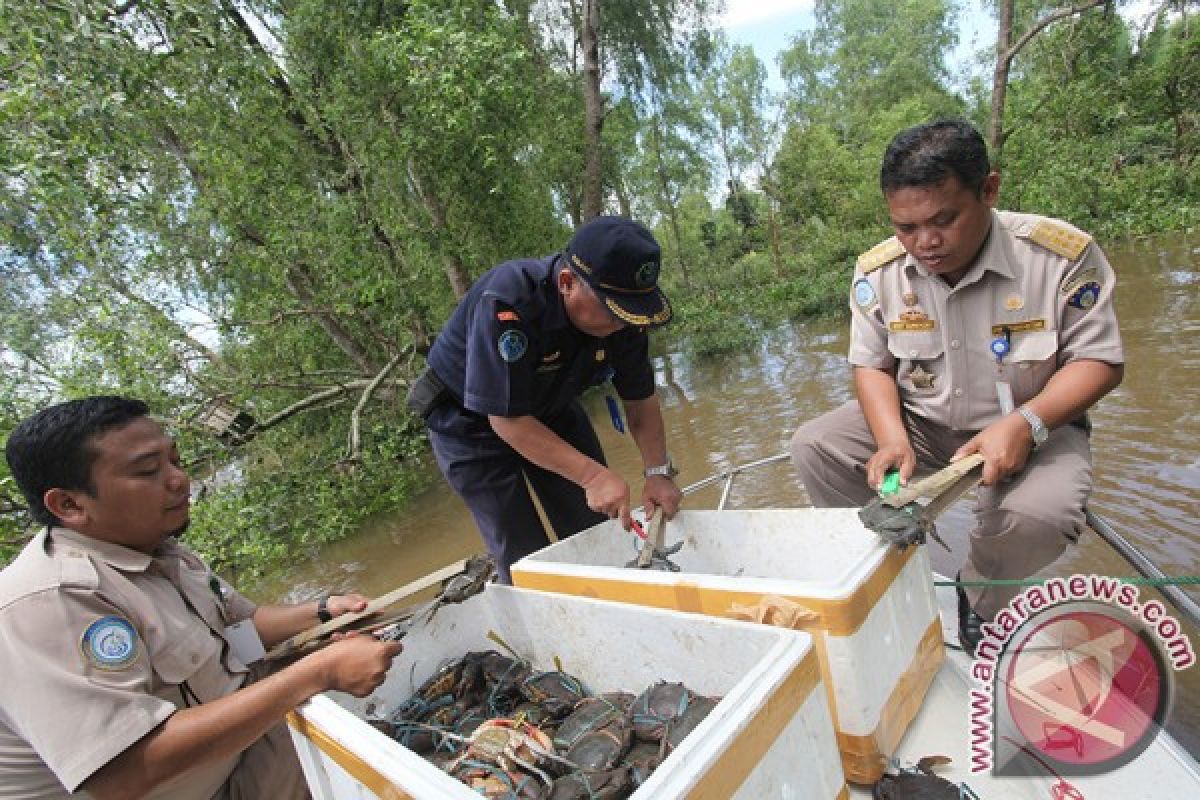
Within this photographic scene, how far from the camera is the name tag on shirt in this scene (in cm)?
165

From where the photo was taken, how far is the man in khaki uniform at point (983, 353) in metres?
1.69

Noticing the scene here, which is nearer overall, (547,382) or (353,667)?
(353,667)

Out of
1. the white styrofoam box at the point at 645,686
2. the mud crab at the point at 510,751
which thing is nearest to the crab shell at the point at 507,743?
the mud crab at the point at 510,751

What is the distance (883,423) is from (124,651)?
→ 2110 mm

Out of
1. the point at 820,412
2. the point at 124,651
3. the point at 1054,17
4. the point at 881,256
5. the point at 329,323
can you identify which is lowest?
the point at 820,412

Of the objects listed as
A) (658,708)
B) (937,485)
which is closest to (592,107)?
(937,485)

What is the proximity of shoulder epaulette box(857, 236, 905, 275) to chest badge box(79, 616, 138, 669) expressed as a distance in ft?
7.37

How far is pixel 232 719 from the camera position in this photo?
3.95 ft

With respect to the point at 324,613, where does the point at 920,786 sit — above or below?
below

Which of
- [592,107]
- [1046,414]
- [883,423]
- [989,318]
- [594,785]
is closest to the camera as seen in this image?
[594,785]

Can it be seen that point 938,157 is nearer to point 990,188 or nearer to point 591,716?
point 990,188

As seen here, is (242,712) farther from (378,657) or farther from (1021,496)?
(1021,496)

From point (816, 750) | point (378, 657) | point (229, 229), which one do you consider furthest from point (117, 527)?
point (229, 229)

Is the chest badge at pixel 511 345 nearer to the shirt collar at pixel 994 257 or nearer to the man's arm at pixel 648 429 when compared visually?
the man's arm at pixel 648 429
